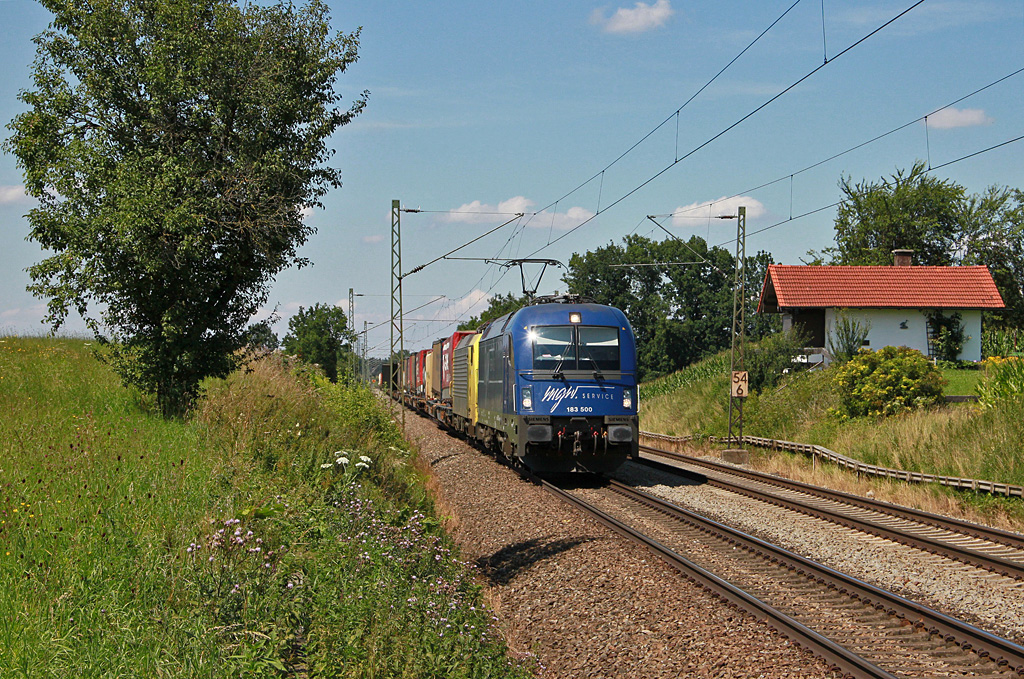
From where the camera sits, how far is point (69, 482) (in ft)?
23.4

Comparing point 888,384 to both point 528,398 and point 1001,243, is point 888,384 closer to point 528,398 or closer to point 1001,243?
point 528,398

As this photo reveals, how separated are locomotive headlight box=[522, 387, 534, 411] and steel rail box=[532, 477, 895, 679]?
4.33 metres

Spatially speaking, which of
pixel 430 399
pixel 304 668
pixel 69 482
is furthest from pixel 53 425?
pixel 430 399

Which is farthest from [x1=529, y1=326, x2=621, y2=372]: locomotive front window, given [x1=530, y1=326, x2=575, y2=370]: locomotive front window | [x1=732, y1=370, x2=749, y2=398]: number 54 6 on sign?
[x1=732, y1=370, x2=749, y2=398]: number 54 6 on sign

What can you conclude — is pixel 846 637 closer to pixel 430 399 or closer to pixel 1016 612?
pixel 1016 612

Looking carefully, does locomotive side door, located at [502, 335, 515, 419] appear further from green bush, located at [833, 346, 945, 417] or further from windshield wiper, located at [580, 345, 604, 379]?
green bush, located at [833, 346, 945, 417]

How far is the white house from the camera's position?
1411 inches

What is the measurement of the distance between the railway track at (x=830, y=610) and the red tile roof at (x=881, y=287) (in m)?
26.9

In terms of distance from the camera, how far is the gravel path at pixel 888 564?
7588mm

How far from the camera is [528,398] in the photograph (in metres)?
15.2

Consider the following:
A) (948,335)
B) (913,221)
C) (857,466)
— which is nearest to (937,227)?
(913,221)

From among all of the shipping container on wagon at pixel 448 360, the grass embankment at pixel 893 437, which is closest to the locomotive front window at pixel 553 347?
the grass embankment at pixel 893 437

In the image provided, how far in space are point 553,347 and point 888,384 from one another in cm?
925

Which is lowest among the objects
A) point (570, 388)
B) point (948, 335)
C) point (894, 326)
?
point (570, 388)
